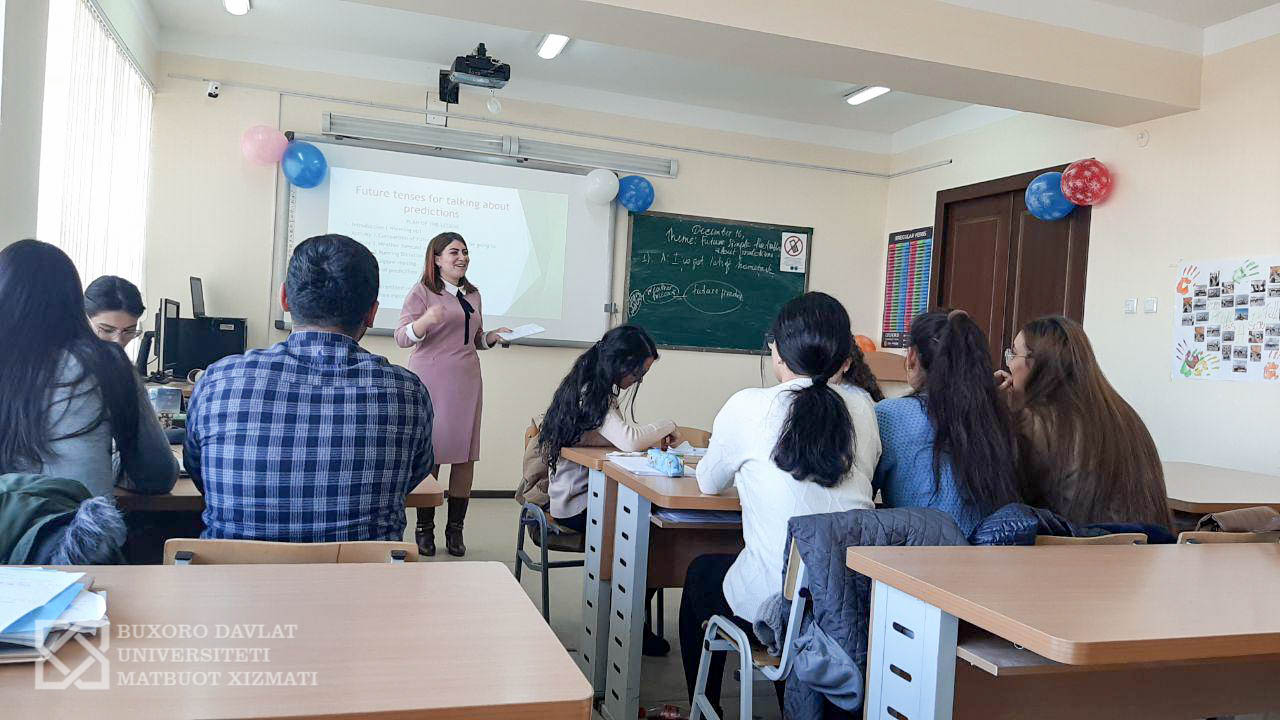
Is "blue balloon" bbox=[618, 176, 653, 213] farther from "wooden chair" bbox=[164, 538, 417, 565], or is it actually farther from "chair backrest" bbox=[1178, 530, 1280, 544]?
"wooden chair" bbox=[164, 538, 417, 565]

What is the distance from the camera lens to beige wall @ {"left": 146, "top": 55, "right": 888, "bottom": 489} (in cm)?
528

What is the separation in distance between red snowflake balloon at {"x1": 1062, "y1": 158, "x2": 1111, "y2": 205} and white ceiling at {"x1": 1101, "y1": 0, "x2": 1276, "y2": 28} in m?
0.81

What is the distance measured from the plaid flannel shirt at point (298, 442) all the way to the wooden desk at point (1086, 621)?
0.90 meters

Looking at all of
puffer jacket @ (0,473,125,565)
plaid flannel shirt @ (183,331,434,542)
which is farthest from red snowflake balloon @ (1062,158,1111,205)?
puffer jacket @ (0,473,125,565)

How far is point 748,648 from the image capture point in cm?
190

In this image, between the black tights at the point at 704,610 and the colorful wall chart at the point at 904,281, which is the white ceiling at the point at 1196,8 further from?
the black tights at the point at 704,610

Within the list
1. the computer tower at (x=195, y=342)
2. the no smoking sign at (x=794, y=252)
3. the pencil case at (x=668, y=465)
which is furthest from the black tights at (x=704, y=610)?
the no smoking sign at (x=794, y=252)

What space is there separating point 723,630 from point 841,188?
17.4 ft

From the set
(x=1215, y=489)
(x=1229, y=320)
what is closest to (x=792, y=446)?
(x=1215, y=489)

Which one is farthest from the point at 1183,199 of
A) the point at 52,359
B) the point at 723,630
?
Result: the point at 52,359

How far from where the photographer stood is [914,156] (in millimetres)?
6602

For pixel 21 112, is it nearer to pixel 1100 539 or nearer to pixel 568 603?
pixel 568 603

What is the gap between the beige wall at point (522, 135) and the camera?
528cm

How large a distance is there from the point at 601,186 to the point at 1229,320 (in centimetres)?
367
